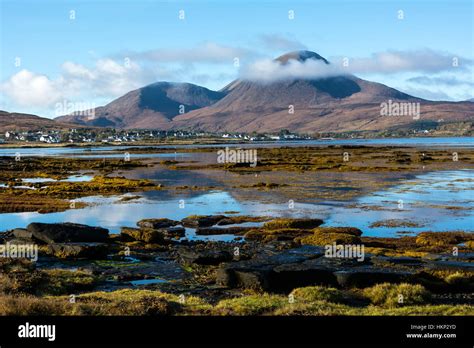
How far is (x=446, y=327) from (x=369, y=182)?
207 ft

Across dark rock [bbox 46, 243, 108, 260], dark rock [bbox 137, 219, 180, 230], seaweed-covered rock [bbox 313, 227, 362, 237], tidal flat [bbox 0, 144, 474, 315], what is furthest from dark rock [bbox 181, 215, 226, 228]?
dark rock [bbox 46, 243, 108, 260]

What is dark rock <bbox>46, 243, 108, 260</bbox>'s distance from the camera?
3173 cm

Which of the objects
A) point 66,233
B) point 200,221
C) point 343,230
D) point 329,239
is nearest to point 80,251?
point 66,233

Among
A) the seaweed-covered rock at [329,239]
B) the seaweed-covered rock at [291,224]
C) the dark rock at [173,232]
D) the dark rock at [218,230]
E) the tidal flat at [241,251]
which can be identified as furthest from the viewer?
the seaweed-covered rock at [291,224]

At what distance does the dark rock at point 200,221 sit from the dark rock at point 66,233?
9.28m

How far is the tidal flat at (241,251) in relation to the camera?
2055 cm

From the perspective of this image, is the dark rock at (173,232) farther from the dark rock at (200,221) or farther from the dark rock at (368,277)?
the dark rock at (368,277)

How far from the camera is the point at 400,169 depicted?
9900cm

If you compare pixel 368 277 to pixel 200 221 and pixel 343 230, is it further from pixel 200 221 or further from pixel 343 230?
pixel 200 221

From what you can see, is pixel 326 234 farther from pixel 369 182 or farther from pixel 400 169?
pixel 400 169

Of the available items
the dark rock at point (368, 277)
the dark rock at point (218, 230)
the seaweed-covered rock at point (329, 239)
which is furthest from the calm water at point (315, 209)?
the dark rock at point (368, 277)

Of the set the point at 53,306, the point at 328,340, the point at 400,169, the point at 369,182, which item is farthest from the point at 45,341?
the point at 400,169

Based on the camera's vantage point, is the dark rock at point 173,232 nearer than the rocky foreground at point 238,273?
No

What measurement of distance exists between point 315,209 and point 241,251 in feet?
67.2
